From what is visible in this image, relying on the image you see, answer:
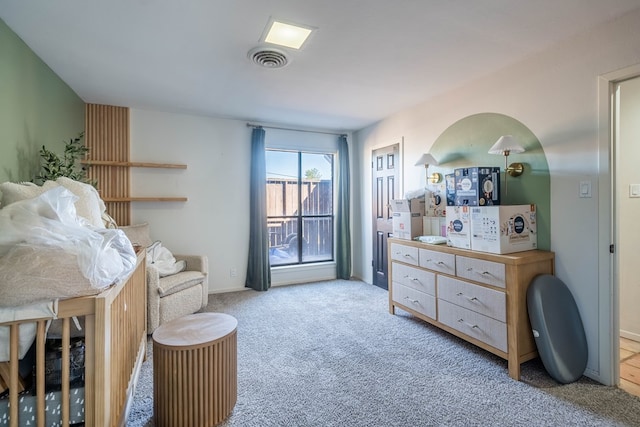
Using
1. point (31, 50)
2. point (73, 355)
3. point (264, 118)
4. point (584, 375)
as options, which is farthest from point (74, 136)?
point (584, 375)

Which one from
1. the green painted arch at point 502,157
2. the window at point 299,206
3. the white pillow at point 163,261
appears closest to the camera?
the green painted arch at point 502,157

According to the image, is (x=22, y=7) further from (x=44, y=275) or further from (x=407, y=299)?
(x=407, y=299)

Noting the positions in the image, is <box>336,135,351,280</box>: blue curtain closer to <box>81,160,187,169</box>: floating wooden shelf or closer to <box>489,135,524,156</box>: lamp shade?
<box>81,160,187,169</box>: floating wooden shelf

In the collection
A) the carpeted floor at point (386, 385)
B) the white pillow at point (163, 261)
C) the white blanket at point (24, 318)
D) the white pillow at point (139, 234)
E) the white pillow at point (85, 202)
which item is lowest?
the carpeted floor at point (386, 385)

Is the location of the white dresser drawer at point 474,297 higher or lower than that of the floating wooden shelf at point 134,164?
lower

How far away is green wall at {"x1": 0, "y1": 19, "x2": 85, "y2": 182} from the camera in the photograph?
1938mm

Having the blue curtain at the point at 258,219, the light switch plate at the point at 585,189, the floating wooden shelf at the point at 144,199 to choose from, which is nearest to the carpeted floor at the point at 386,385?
the blue curtain at the point at 258,219

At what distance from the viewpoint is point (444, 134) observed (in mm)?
3195

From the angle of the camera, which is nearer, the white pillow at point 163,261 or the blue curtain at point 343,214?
the white pillow at point 163,261

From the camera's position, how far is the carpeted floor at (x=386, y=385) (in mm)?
1704

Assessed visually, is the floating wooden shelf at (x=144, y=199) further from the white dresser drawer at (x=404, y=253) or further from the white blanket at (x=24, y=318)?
the white blanket at (x=24, y=318)

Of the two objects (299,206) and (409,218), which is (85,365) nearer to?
(409,218)

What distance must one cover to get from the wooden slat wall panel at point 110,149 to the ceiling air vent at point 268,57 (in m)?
2.24

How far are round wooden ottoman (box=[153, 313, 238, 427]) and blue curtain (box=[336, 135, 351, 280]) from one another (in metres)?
3.19
